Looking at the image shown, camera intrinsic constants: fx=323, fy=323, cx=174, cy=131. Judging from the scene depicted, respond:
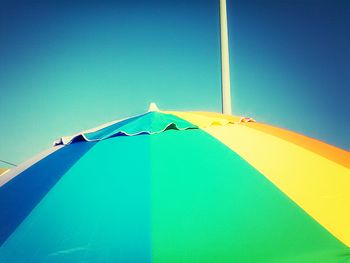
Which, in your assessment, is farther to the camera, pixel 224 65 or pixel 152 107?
pixel 224 65

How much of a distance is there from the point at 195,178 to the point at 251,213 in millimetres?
403

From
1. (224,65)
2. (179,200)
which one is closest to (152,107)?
(179,200)

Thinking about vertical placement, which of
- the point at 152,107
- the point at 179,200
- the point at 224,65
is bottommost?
the point at 179,200

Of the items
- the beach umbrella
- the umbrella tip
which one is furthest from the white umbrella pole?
the beach umbrella

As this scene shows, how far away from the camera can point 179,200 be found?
1.90 m

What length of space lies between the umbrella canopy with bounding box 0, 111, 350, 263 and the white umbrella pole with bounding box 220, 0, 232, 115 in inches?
60.7

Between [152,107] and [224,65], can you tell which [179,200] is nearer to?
[152,107]

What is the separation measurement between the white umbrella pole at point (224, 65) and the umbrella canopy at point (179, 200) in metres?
1.54

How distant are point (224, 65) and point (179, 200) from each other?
107 inches

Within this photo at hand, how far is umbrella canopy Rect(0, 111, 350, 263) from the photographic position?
1.71 m

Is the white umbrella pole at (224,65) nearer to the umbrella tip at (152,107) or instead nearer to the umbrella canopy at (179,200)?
the umbrella tip at (152,107)

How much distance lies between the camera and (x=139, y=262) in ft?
5.33

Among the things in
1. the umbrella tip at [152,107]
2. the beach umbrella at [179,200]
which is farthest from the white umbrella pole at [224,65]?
the beach umbrella at [179,200]

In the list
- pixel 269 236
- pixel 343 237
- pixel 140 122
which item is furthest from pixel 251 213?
pixel 140 122
